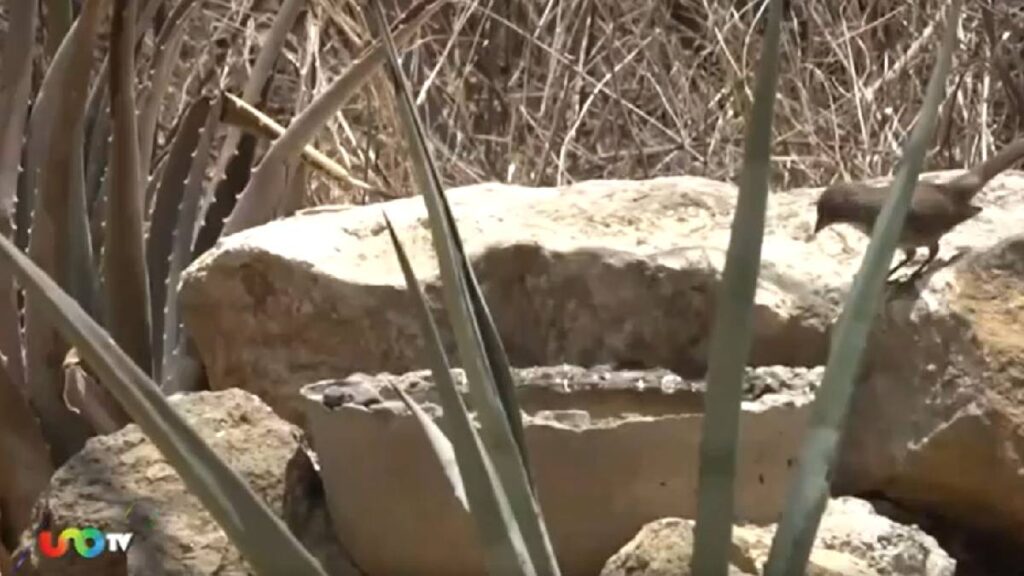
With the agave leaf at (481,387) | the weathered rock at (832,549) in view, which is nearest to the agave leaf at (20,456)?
the weathered rock at (832,549)

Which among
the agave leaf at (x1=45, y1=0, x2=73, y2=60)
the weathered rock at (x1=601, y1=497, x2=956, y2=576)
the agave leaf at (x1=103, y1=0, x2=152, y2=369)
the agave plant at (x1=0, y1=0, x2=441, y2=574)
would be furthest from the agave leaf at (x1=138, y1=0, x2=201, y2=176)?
the weathered rock at (x1=601, y1=497, x2=956, y2=576)

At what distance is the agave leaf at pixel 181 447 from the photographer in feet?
1.94

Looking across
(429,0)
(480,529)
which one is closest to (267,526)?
(480,529)

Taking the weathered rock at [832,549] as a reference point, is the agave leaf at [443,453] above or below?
above

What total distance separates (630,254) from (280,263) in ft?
0.93

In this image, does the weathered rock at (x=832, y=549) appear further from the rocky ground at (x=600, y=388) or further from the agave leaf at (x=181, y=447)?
the agave leaf at (x=181, y=447)

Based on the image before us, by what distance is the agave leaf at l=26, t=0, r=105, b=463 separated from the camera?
4.50 ft

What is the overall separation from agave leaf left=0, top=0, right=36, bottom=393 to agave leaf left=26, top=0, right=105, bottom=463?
0.01m

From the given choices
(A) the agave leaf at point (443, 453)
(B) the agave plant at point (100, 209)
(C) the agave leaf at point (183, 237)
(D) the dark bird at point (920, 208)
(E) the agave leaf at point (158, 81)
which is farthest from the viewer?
(E) the agave leaf at point (158, 81)

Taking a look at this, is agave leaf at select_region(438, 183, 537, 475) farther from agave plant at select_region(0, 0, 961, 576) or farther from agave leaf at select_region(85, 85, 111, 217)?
agave leaf at select_region(85, 85, 111, 217)

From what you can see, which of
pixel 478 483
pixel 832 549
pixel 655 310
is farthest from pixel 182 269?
pixel 478 483

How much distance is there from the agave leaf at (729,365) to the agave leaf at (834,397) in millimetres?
34

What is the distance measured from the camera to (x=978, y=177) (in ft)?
4.53

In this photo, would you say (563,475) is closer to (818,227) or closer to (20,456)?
(818,227)
